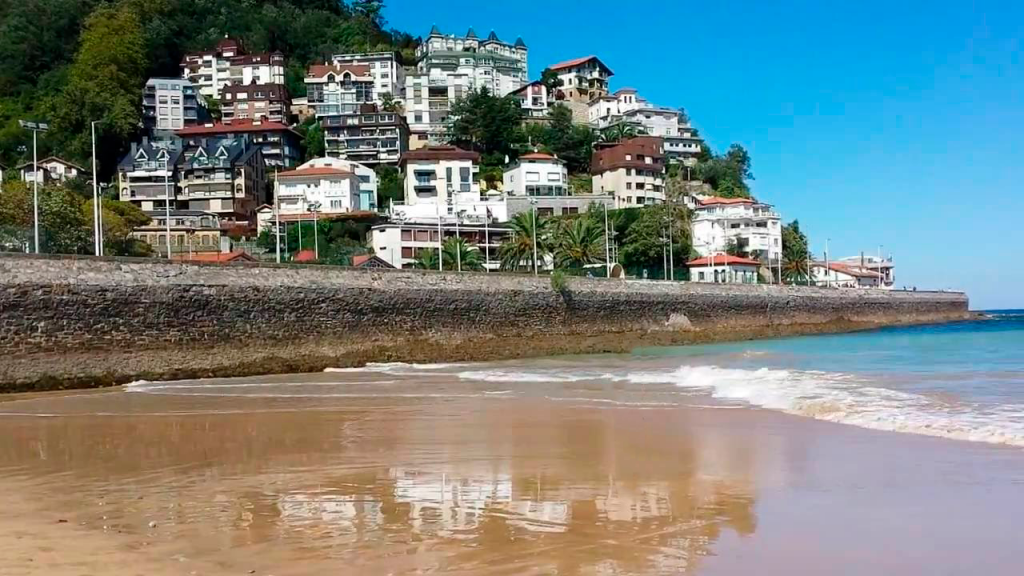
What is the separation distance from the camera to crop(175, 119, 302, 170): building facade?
98.6 meters

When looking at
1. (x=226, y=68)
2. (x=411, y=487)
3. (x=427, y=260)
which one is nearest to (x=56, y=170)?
(x=226, y=68)

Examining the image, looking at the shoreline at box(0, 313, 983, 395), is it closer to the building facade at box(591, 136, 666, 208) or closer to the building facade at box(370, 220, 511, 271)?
the building facade at box(370, 220, 511, 271)

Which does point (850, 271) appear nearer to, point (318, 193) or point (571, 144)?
point (571, 144)

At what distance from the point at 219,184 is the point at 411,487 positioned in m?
82.6

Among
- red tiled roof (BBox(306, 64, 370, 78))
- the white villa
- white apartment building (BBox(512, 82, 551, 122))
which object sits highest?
red tiled roof (BBox(306, 64, 370, 78))

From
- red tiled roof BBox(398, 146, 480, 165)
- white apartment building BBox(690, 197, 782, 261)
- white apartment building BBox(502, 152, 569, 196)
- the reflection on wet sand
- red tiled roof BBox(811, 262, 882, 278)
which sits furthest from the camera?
red tiled roof BBox(811, 262, 882, 278)

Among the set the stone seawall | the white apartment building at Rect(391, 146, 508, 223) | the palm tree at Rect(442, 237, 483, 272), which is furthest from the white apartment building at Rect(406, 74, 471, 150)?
the stone seawall

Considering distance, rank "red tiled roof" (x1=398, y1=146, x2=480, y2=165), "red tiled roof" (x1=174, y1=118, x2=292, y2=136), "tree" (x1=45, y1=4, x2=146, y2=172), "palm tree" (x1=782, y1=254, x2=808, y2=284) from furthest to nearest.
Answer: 1. "red tiled roof" (x1=174, y1=118, x2=292, y2=136)
2. "tree" (x1=45, y1=4, x2=146, y2=172)
3. "red tiled roof" (x1=398, y1=146, x2=480, y2=165)
4. "palm tree" (x1=782, y1=254, x2=808, y2=284)

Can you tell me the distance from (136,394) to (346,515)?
14844mm

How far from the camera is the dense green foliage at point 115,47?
8912 centimetres

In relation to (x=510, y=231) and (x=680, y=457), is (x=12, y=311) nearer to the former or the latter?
(x=680, y=457)

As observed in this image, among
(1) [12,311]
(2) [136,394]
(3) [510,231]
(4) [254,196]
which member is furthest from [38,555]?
(4) [254,196]

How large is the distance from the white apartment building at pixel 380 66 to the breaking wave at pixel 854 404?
10887 cm

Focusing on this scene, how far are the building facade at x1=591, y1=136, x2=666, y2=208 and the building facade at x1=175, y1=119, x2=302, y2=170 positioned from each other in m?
40.1
